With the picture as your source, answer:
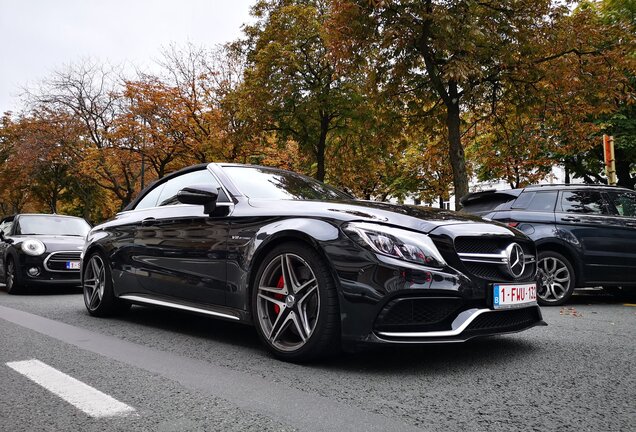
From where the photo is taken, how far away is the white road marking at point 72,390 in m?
2.76

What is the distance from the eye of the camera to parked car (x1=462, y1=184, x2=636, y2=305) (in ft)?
25.2

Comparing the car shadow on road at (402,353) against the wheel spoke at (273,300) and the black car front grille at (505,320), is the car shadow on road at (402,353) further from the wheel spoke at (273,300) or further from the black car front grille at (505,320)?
the wheel spoke at (273,300)

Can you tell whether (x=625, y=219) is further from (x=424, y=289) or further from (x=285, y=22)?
(x=285, y=22)

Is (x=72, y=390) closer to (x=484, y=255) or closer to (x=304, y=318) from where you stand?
(x=304, y=318)

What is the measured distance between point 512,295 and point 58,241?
8660mm

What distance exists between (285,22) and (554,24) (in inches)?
335

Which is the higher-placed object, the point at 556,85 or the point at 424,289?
the point at 556,85

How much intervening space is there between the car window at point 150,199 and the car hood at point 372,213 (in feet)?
5.74

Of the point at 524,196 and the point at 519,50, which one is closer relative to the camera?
the point at 524,196

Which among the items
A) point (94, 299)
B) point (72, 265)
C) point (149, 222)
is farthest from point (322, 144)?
point (149, 222)

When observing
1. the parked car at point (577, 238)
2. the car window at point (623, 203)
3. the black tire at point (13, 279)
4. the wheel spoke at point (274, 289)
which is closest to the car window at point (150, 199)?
the wheel spoke at point (274, 289)

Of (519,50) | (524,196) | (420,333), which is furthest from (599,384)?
(519,50)

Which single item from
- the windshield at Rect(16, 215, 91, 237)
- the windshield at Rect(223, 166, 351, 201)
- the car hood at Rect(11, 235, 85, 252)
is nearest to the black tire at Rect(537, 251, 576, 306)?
the windshield at Rect(223, 166, 351, 201)

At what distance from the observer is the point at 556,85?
13586 millimetres
